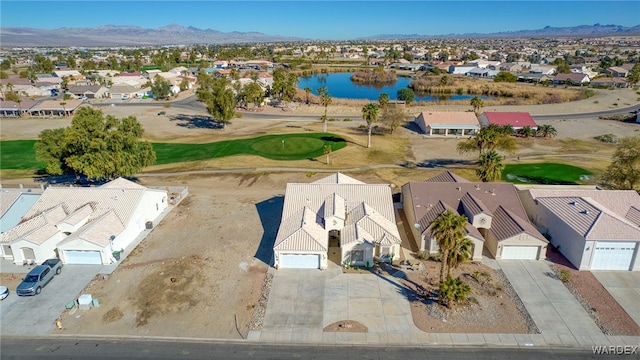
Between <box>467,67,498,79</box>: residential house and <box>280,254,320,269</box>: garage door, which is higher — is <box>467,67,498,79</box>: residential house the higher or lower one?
the higher one

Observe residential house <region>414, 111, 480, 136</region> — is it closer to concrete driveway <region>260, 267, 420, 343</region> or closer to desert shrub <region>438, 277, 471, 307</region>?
concrete driveway <region>260, 267, 420, 343</region>

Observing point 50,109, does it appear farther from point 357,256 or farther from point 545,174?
point 545,174

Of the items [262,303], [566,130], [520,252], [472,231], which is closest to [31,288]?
[262,303]

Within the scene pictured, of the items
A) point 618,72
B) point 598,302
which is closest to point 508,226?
point 598,302

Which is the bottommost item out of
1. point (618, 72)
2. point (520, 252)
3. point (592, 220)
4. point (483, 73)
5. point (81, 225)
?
point (520, 252)

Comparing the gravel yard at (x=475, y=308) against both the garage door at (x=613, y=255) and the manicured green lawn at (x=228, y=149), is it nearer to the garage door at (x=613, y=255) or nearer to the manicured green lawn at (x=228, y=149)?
the garage door at (x=613, y=255)

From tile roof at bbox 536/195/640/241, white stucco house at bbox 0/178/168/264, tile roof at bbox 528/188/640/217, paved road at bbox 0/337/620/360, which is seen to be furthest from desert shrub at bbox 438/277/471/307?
white stucco house at bbox 0/178/168/264
